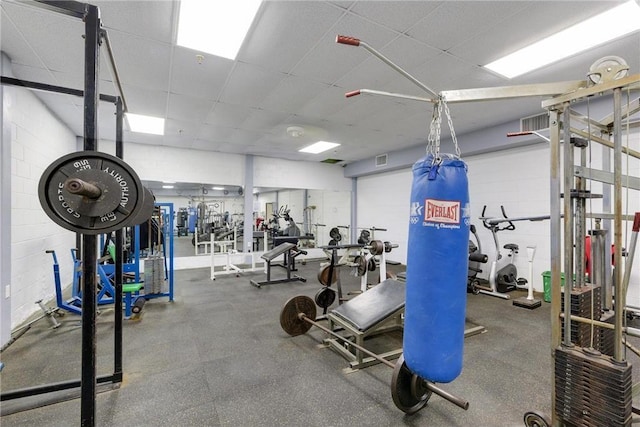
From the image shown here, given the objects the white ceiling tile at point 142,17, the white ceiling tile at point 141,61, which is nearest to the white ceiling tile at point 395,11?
the white ceiling tile at point 142,17

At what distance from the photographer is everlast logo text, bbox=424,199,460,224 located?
1.29m

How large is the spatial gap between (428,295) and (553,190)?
3.01 ft

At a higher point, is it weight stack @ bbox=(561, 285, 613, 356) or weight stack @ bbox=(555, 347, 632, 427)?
weight stack @ bbox=(561, 285, 613, 356)

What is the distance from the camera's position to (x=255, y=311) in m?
3.87

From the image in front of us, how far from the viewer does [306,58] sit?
9.20 ft

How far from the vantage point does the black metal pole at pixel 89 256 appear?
1383 millimetres

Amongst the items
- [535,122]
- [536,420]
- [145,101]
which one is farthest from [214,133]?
[536,420]

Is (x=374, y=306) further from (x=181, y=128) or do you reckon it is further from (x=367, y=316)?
(x=181, y=128)

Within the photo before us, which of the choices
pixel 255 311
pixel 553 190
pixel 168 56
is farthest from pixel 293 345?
pixel 168 56

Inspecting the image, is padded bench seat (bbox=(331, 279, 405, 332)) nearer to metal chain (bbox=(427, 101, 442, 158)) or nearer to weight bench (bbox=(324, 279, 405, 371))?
weight bench (bbox=(324, 279, 405, 371))

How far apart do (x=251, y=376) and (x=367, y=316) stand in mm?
1106

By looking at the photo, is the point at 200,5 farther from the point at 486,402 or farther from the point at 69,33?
the point at 486,402

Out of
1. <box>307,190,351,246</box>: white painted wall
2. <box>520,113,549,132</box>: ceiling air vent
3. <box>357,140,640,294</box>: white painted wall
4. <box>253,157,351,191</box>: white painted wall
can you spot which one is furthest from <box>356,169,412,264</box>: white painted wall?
<box>520,113,549,132</box>: ceiling air vent

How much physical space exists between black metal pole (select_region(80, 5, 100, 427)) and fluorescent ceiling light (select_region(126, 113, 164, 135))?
3.45 meters
